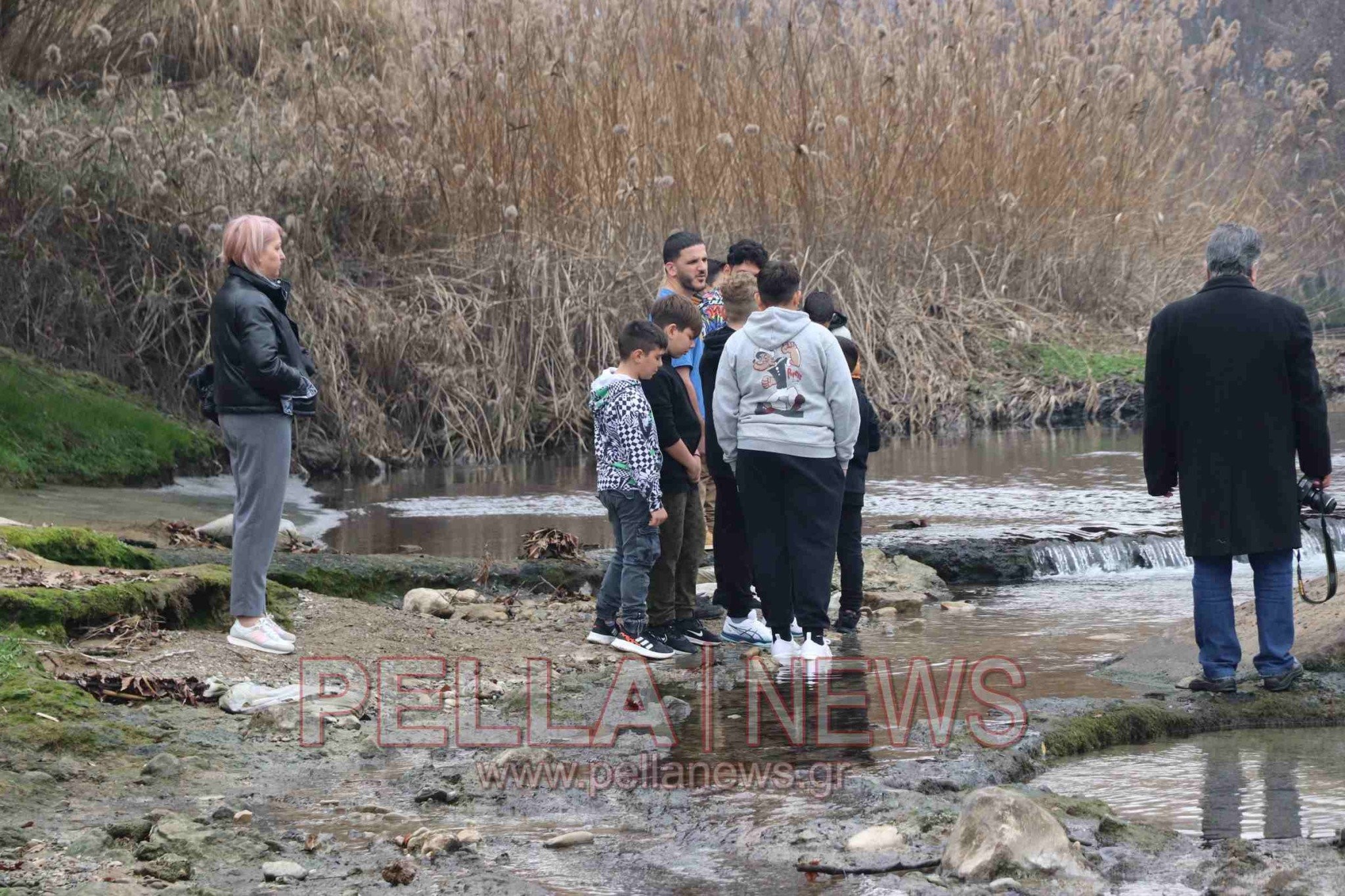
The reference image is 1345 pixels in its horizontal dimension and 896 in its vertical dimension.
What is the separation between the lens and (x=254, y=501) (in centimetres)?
587

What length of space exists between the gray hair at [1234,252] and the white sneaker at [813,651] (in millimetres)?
1912

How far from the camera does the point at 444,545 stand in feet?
30.9

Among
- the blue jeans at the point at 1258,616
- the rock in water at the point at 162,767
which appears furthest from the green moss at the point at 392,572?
the blue jeans at the point at 1258,616

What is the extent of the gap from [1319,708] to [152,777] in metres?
3.47

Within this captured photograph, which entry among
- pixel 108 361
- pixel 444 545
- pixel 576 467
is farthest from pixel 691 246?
pixel 108 361

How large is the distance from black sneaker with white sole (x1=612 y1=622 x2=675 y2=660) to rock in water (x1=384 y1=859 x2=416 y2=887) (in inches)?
106

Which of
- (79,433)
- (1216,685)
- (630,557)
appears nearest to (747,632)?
(630,557)

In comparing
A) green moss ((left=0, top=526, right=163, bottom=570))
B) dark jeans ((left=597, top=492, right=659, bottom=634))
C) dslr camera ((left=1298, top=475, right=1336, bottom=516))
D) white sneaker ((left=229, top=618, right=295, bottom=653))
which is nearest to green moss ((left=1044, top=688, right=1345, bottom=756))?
dslr camera ((left=1298, top=475, right=1336, bottom=516))

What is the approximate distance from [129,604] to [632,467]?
184 cm

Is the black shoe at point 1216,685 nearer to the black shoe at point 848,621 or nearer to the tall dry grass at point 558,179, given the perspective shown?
the black shoe at point 848,621

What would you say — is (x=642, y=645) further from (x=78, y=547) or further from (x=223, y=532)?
(x=223, y=532)

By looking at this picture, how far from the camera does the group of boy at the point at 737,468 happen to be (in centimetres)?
617

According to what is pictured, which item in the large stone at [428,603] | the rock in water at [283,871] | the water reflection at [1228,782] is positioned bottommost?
the water reflection at [1228,782]

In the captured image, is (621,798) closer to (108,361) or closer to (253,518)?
(253,518)
